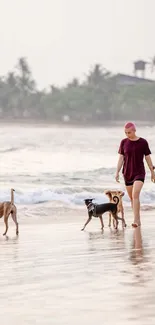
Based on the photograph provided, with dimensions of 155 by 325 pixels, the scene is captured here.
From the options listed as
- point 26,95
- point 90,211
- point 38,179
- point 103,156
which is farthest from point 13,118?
point 90,211

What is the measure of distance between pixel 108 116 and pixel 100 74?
10026mm

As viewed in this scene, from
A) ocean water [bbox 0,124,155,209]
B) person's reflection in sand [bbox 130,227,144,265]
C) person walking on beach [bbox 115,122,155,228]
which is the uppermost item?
person walking on beach [bbox 115,122,155,228]

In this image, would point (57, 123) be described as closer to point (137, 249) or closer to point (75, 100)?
point (75, 100)

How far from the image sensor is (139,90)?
109m

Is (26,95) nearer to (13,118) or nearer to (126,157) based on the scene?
(13,118)

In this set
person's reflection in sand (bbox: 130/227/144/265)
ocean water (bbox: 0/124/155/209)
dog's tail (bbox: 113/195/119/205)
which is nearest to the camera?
person's reflection in sand (bbox: 130/227/144/265)

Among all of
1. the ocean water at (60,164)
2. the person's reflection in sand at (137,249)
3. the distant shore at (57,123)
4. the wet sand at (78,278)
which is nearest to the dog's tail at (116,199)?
the wet sand at (78,278)

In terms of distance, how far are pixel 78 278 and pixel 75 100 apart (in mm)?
88797

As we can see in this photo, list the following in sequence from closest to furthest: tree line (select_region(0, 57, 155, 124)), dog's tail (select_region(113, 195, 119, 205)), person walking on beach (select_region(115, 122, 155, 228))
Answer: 1. person walking on beach (select_region(115, 122, 155, 228))
2. dog's tail (select_region(113, 195, 119, 205))
3. tree line (select_region(0, 57, 155, 124))

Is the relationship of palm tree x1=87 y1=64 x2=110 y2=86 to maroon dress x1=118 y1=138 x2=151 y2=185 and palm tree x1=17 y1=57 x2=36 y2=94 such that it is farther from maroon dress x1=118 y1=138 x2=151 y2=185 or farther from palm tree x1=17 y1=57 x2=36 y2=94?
maroon dress x1=118 y1=138 x2=151 y2=185

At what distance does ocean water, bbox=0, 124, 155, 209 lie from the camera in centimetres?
2592

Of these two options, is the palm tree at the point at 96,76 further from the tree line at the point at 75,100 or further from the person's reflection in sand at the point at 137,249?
the person's reflection in sand at the point at 137,249

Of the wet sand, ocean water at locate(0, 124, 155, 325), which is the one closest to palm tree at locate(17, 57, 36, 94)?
ocean water at locate(0, 124, 155, 325)

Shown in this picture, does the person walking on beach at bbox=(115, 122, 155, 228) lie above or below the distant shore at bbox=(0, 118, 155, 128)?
above
